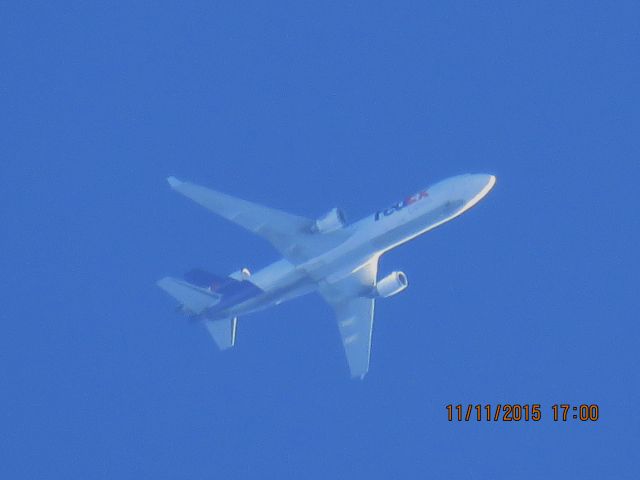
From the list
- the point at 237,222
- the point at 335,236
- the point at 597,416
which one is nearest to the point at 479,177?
the point at 335,236

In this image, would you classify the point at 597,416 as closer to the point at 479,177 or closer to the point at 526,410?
the point at 526,410

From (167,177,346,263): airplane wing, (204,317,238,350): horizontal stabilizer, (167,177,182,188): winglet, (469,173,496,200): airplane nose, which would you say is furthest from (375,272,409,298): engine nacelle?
(167,177,182,188): winglet

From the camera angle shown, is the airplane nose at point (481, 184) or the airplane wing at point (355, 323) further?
the airplane wing at point (355, 323)

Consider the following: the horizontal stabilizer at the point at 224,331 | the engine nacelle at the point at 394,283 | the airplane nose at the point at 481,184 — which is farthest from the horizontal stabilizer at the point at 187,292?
the airplane nose at the point at 481,184

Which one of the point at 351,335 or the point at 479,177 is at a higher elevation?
the point at 479,177

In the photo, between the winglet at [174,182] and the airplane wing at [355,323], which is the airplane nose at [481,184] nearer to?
the airplane wing at [355,323]

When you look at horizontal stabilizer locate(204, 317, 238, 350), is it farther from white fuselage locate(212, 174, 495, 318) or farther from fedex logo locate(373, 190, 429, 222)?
fedex logo locate(373, 190, 429, 222)
